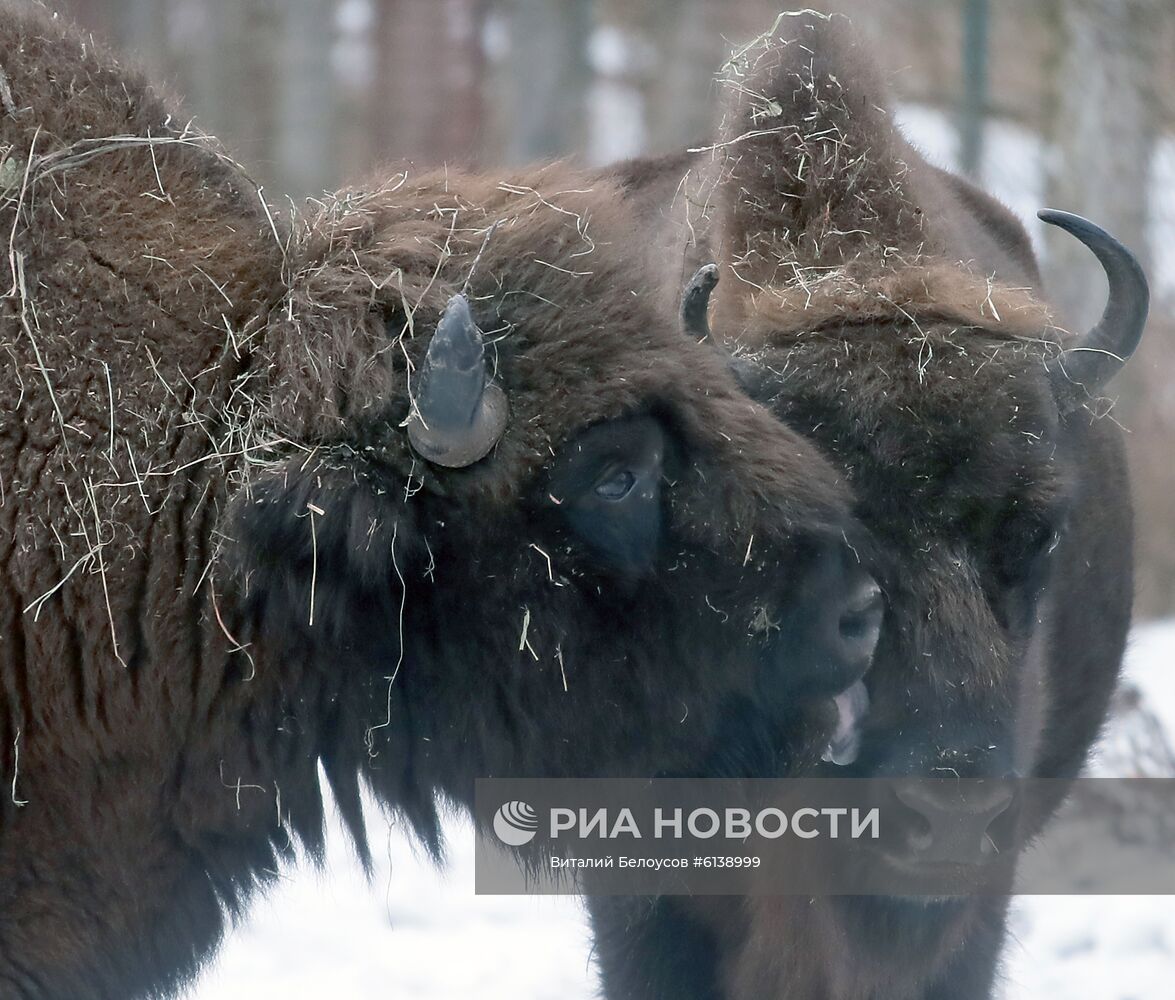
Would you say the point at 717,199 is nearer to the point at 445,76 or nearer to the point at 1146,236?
the point at 1146,236

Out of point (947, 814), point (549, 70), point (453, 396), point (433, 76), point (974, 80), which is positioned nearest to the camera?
point (453, 396)

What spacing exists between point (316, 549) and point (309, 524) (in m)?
0.05

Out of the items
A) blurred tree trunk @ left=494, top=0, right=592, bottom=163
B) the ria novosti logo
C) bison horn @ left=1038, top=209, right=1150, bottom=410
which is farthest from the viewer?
blurred tree trunk @ left=494, top=0, right=592, bottom=163

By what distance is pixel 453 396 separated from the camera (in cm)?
262

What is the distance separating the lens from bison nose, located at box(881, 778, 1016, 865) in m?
→ 3.38

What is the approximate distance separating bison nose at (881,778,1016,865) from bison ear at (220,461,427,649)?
1.39 meters

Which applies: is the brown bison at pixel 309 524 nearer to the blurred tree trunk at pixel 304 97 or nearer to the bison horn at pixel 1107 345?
the bison horn at pixel 1107 345

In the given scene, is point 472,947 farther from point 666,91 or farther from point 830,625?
point 666,91

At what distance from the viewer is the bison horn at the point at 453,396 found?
2609 millimetres

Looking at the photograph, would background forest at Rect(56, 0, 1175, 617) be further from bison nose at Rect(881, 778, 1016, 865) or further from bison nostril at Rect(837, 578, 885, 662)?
bison nose at Rect(881, 778, 1016, 865)

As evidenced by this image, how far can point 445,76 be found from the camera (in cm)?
1625

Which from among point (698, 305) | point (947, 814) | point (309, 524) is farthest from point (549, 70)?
point (309, 524)

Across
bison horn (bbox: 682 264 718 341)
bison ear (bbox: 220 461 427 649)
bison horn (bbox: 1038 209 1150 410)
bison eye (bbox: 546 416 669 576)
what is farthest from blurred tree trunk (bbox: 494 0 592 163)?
bison ear (bbox: 220 461 427 649)

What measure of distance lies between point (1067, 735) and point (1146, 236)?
18.1ft
